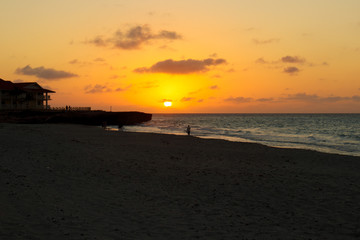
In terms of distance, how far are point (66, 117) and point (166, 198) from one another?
63446 millimetres

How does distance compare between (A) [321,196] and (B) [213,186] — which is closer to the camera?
(A) [321,196]

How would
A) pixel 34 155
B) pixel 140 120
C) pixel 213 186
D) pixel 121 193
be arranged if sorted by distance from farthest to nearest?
pixel 140 120
pixel 34 155
pixel 213 186
pixel 121 193

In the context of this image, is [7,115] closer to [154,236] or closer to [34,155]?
[34,155]

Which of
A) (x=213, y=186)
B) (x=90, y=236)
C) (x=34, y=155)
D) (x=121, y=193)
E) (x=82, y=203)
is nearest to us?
(x=90, y=236)

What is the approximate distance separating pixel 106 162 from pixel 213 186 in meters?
6.08

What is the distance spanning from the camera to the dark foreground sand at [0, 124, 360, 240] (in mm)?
7586

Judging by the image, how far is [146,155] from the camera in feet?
61.4

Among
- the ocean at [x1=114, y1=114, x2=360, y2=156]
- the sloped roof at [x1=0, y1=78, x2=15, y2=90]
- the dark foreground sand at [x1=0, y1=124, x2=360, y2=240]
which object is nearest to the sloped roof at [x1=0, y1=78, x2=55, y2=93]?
the sloped roof at [x1=0, y1=78, x2=15, y2=90]

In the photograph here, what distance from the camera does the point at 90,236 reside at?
276 inches

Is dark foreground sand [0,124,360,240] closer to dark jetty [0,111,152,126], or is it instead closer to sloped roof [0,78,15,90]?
dark jetty [0,111,152,126]

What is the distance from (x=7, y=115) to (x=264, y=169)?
61.9m

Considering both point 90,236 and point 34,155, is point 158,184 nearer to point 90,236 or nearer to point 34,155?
point 90,236

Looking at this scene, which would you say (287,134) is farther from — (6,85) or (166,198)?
(6,85)

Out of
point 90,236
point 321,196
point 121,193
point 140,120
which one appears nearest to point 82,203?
point 121,193
